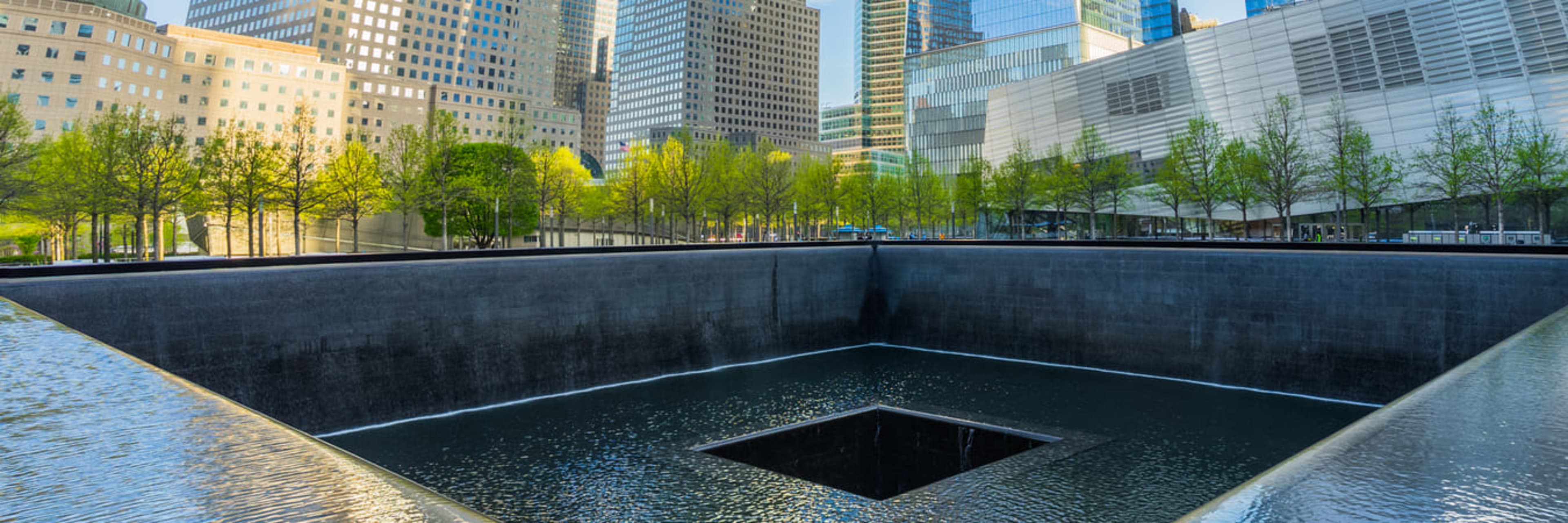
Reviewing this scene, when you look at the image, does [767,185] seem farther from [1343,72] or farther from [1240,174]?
[1343,72]

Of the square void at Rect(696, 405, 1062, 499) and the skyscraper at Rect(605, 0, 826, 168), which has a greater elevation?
the skyscraper at Rect(605, 0, 826, 168)

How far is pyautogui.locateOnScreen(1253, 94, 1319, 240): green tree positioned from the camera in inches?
1817

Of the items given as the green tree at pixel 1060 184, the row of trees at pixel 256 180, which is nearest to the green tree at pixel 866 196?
the green tree at pixel 1060 184

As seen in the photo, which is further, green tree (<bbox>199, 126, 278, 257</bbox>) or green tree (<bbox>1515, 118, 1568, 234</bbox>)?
green tree (<bbox>1515, 118, 1568, 234</bbox>)

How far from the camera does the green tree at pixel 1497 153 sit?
4122cm

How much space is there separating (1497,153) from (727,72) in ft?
520

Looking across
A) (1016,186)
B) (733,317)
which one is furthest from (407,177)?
(1016,186)

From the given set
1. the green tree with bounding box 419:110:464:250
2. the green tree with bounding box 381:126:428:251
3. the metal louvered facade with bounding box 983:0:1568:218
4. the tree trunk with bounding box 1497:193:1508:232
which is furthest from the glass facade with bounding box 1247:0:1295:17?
the green tree with bounding box 381:126:428:251

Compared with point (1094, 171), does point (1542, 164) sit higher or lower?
lower

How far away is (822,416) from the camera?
53.5ft

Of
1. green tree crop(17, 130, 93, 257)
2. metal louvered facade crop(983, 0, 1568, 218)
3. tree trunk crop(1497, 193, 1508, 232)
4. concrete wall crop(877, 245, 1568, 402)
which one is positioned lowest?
concrete wall crop(877, 245, 1568, 402)

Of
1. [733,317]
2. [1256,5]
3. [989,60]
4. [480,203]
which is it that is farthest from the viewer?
[1256,5]

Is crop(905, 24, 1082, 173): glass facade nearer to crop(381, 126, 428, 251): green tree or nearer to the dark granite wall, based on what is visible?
crop(381, 126, 428, 251): green tree

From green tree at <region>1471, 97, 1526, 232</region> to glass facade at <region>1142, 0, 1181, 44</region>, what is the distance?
10349 cm
